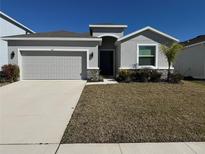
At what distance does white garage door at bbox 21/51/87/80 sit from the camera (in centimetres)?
1493

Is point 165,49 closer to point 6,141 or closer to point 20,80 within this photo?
point 20,80

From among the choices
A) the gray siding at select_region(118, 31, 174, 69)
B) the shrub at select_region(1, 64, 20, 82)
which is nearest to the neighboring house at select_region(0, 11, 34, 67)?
the shrub at select_region(1, 64, 20, 82)

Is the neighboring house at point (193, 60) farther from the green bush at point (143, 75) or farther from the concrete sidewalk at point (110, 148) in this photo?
the concrete sidewalk at point (110, 148)

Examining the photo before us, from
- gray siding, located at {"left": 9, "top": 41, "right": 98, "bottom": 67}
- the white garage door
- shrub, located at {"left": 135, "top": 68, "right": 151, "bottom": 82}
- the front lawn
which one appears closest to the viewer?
the front lawn

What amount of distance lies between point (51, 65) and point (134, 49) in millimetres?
6746

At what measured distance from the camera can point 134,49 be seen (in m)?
15.3

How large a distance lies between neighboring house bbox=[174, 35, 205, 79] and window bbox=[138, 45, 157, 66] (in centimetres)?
506

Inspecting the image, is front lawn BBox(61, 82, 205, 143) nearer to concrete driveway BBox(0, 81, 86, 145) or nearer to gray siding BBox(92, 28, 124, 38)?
concrete driveway BBox(0, 81, 86, 145)

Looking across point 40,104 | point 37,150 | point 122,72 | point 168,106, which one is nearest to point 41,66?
point 122,72

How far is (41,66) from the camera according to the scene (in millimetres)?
14977

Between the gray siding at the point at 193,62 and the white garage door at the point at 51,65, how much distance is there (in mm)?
10764

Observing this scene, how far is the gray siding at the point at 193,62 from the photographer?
56.9ft

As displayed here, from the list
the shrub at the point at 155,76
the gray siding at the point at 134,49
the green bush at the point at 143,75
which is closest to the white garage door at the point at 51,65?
the gray siding at the point at 134,49

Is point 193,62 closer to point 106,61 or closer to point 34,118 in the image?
point 106,61
